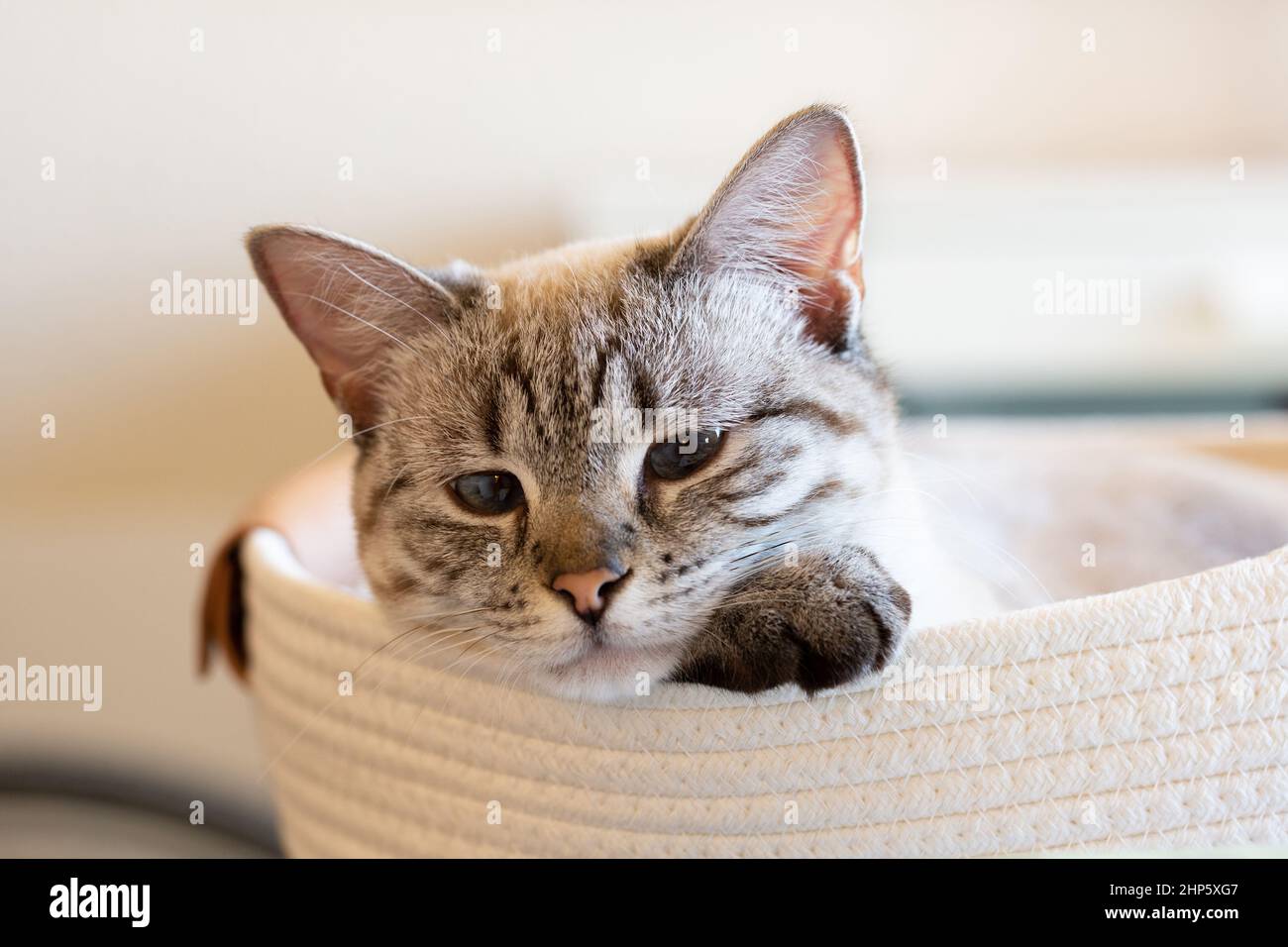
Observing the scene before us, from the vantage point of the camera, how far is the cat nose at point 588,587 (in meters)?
1.01

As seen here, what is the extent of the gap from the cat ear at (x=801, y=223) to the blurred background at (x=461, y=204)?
1470 mm

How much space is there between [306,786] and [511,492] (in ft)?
1.66

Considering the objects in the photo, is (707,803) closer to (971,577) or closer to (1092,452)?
(971,577)

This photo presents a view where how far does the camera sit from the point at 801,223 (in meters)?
1.20

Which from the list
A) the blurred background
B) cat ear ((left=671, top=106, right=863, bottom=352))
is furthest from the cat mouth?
the blurred background

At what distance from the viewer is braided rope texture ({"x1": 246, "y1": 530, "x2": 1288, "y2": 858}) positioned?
0.95 metres

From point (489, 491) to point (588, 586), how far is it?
22cm

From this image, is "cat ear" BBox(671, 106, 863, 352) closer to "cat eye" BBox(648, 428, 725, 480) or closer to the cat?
the cat

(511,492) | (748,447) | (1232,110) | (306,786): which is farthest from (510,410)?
(1232,110)

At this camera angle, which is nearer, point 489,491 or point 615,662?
point 615,662

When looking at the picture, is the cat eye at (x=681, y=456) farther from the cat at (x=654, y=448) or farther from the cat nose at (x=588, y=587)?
the cat nose at (x=588, y=587)

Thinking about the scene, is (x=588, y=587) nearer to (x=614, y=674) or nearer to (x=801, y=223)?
(x=614, y=674)

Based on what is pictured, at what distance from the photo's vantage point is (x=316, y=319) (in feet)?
4.35

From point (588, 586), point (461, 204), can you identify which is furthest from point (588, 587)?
point (461, 204)
